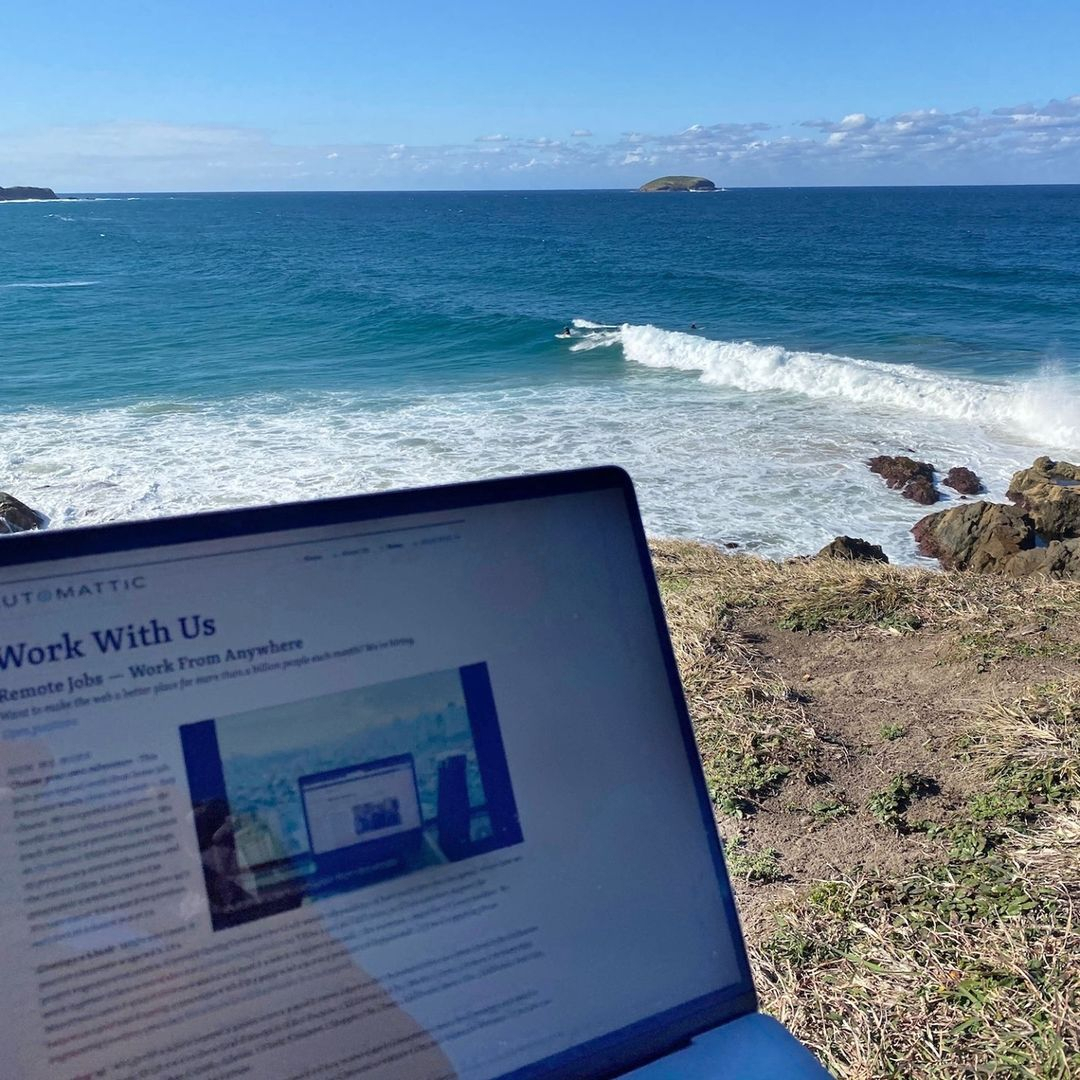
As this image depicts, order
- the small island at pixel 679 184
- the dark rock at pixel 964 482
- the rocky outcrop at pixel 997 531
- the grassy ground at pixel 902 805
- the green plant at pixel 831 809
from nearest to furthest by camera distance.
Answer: the grassy ground at pixel 902 805
the green plant at pixel 831 809
the rocky outcrop at pixel 997 531
the dark rock at pixel 964 482
the small island at pixel 679 184

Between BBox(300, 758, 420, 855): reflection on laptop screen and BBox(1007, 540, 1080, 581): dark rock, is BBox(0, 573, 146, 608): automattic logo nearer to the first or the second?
BBox(300, 758, 420, 855): reflection on laptop screen

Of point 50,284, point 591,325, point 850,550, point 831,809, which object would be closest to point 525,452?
point 850,550

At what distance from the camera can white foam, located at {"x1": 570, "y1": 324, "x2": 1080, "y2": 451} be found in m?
17.0

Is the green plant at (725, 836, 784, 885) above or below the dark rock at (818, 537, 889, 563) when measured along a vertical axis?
above

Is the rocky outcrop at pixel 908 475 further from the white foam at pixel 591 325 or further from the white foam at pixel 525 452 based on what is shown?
the white foam at pixel 591 325

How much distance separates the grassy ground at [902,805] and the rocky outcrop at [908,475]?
7.04m

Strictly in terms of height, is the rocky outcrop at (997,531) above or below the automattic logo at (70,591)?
below

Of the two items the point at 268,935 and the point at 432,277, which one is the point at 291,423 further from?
the point at 432,277

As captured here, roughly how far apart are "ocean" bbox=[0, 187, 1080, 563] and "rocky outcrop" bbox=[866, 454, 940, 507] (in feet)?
0.72

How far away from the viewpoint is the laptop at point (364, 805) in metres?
1.28

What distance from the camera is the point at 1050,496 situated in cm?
1123

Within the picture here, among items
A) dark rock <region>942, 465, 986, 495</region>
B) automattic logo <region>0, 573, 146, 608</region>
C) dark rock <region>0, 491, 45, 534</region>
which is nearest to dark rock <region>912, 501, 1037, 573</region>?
dark rock <region>942, 465, 986, 495</region>

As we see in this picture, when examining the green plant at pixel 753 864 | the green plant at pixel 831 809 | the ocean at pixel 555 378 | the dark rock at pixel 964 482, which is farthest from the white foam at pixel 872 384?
the green plant at pixel 753 864

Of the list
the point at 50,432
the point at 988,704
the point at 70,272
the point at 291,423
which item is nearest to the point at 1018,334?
the point at 291,423
